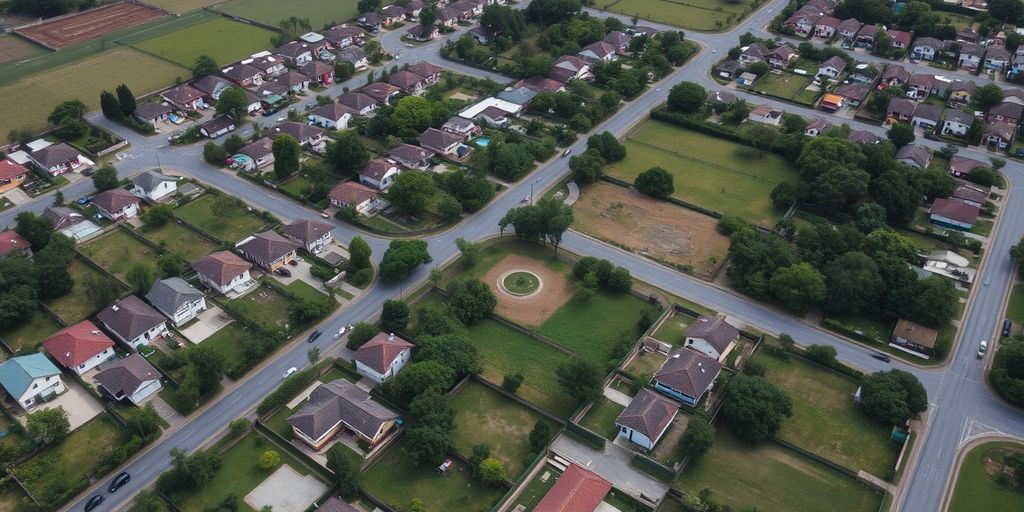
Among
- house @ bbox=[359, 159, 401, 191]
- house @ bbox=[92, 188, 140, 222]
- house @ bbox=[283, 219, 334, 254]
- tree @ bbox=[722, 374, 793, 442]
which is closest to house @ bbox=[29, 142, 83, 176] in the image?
house @ bbox=[92, 188, 140, 222]

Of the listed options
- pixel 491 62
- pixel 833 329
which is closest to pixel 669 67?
pixel 491 62

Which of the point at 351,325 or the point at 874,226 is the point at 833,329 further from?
the point at 351,325

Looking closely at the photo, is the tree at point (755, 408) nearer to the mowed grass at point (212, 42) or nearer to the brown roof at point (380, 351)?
the brown roof at point (380, 351)

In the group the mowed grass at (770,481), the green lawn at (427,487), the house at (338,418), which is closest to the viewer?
the green lawn at (427,487)

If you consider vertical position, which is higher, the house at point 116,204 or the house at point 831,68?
the house at point 831,68

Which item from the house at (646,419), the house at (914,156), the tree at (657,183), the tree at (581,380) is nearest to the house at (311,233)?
the tree at (581,380)

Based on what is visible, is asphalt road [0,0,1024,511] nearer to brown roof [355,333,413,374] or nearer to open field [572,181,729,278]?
open field [572,181,729,278]
